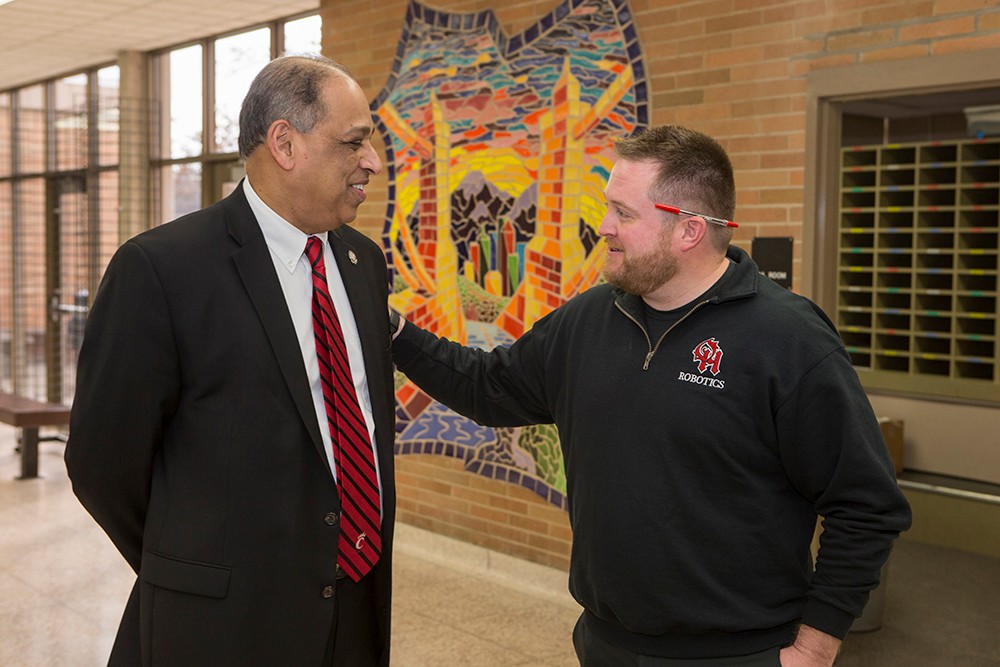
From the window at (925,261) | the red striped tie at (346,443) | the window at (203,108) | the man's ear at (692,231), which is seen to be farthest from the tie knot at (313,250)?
the window at (203,108)

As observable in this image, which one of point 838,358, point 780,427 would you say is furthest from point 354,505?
point 838,358

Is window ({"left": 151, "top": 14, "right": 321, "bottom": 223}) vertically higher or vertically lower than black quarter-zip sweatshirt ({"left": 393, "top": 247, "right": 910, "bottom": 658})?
higher

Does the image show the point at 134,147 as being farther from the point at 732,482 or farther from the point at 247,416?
the point at 732,482

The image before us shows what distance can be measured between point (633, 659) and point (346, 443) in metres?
0.67

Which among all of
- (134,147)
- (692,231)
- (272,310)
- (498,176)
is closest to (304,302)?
(272,310)

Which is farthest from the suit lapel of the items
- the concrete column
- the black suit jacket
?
the concrete column

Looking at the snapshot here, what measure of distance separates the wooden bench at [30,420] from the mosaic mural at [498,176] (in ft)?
9.41

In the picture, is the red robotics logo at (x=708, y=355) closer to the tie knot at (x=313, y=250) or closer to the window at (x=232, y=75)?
the tie knot at (x=313, y=250)

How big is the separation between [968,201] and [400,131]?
119 inches

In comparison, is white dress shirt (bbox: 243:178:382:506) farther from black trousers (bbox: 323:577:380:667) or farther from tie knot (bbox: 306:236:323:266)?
black trousers (bbox: 323:577:380:667)

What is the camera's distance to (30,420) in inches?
273

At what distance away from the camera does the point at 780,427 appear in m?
1.82

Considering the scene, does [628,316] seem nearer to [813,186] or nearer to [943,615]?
[813,186]

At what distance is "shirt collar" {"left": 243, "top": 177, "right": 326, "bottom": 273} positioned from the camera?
6.45 ft
